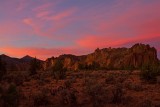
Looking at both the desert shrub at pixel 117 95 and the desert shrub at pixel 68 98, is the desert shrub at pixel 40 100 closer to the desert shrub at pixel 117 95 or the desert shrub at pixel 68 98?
the desert shrub at pixel 68 98

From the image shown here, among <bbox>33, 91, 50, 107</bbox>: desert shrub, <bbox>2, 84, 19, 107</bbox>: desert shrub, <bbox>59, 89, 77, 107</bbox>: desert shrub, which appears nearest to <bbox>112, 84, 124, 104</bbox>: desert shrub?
<bbox>59, 89, 77, 107</bbox>: desert shrub

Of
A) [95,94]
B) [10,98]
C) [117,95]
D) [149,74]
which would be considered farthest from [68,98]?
[149,74]

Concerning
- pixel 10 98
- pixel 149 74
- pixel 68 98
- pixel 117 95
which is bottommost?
pixel 68 98

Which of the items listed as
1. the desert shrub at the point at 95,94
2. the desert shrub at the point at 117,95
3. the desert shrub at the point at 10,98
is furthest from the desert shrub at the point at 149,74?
the desert shrub at the point at 10,98

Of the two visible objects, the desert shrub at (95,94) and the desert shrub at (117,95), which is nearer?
the desert shrub at (95,94)

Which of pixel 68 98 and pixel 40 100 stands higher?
pixel 68 98

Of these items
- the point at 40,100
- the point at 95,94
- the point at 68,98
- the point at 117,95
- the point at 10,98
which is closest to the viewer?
the point at 10,98

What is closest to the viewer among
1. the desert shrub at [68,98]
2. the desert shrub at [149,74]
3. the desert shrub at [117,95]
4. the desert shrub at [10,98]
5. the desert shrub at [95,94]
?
the desert shrub at [10,98]

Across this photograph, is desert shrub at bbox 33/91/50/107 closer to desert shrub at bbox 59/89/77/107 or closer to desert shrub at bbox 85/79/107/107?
desert shrub at bbox 59/89/77/107

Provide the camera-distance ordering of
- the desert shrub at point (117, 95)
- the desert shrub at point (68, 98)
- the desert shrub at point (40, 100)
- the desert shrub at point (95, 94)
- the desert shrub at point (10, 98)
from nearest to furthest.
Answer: the desert shrub at point (10, 98) < the desert shrub at point (95, 94) < the desert shrub at point (68, 98) < the desert shrub at point (40, 100) < the desert shrub at point (117, 95)

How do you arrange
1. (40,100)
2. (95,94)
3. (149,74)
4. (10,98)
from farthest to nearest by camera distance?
(149,74) → (40,100) → (95,94) → (10,98)

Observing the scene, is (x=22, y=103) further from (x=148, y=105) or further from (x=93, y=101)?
(x=148, y=105)

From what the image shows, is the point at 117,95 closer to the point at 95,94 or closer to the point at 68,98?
the point at 95,94

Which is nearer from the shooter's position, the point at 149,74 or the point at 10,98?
the point at 10,98
